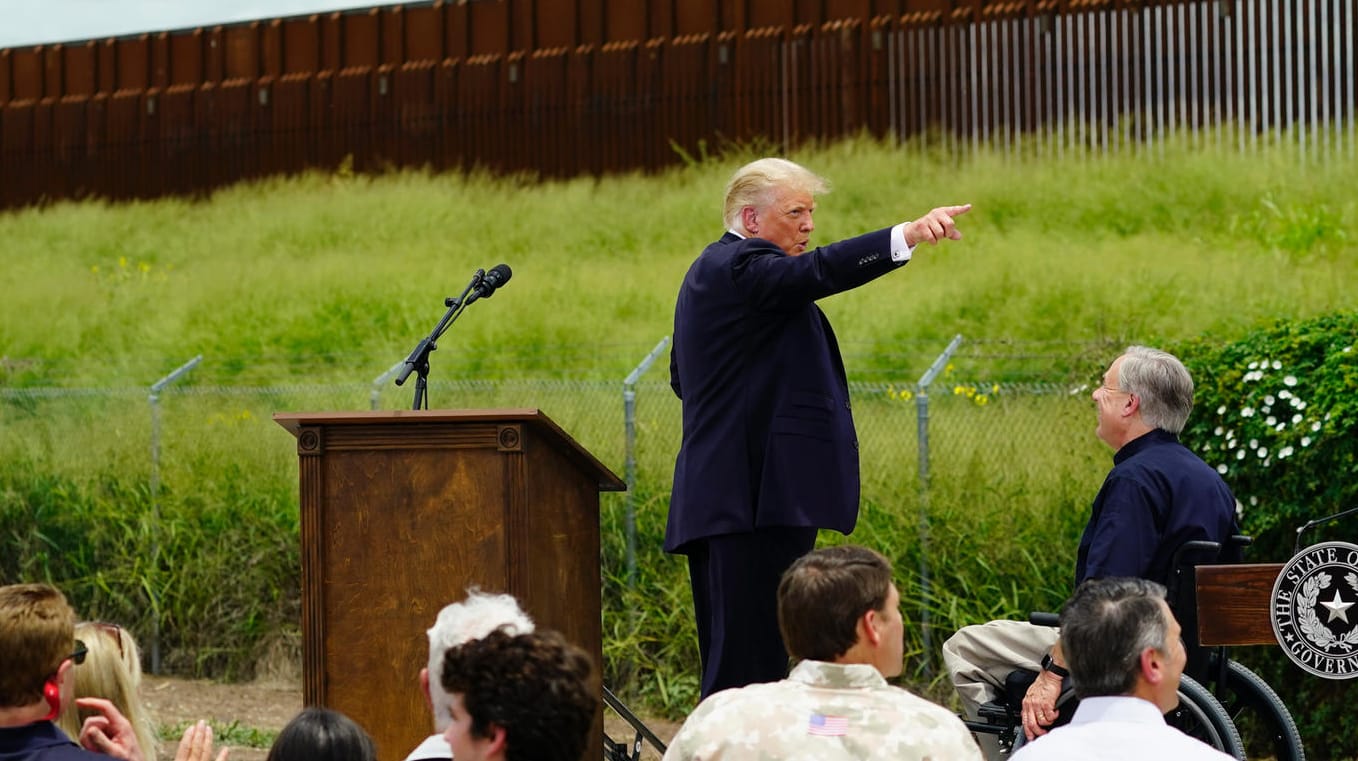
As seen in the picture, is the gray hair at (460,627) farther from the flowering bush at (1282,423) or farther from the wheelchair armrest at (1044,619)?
the flowering bush at (1282,423)

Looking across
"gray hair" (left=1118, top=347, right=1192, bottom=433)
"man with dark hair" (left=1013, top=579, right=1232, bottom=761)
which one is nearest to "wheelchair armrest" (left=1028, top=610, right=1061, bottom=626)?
"gray hair" (left=1118, top=347, right=1192, bottom=433)

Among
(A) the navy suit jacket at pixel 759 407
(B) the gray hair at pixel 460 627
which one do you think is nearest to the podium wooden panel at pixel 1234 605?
(A) the navy suit jacket at pixel 759 407

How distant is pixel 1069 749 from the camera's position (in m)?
3.02

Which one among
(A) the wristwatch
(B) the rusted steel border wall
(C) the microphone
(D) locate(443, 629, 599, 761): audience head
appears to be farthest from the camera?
(B) the rusted steel border wall

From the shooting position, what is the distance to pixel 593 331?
14.0 metres

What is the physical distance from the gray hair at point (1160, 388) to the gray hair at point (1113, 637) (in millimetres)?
1716

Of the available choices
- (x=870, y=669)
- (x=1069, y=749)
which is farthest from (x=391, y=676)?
(x=1069, y=749)

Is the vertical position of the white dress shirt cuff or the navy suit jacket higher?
the white dress shirt cuff

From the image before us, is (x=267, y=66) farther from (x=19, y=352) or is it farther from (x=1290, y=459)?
(x=1290, y=459)

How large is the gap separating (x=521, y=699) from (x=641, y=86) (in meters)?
16.3

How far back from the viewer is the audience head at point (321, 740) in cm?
344

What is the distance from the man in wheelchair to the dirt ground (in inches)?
128

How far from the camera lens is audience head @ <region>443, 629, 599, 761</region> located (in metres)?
2.66

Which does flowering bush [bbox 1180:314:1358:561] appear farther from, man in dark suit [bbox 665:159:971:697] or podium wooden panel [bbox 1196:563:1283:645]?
man in dark suit [bbox 665:159:971:697]
